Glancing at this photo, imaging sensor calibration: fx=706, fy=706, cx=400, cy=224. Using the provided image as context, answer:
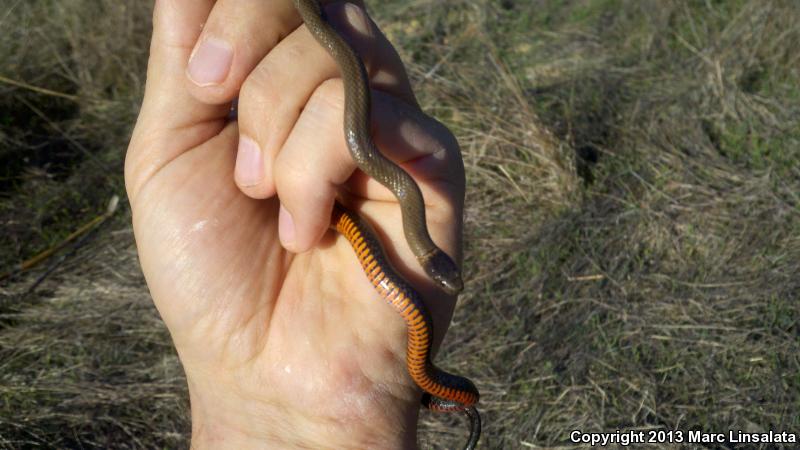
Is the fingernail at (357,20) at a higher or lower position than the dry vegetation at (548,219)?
higher

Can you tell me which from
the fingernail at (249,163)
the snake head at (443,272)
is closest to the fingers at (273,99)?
the fingernail at (249,163)

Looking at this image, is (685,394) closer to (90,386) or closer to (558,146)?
(558,146)

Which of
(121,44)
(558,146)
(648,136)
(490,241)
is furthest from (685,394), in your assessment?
(121,44)

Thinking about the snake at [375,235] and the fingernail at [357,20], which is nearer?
the snake at [375,235]

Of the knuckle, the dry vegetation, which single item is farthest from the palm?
the dry vegetation

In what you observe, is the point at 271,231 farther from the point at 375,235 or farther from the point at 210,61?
the point at 210,61

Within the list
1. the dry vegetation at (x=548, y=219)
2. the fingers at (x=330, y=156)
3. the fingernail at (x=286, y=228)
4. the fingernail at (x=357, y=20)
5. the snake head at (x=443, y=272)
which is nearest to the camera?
the fingers at (x=330, y=156)

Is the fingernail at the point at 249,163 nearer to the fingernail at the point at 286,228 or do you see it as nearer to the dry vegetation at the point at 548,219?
the fingernail at the point at 286,228

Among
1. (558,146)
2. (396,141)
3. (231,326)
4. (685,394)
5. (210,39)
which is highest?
(210,39)
